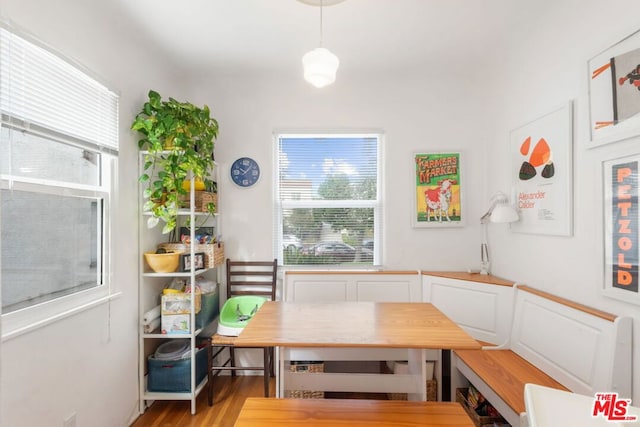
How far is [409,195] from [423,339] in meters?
1.65

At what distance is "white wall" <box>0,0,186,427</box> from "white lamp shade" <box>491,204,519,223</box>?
8.79 ft

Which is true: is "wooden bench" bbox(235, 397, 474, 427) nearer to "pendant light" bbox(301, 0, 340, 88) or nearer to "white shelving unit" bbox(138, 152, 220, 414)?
"white shelving unit" bbox(138, 152, 220, 414)

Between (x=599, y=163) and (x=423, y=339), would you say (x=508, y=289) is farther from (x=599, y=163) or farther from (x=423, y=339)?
(x=423, y=339)

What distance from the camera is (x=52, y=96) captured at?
1.52m

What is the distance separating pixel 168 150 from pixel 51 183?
740 millimetres

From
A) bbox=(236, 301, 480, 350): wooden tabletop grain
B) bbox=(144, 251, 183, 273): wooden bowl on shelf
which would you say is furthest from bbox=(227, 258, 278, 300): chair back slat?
bbox=(236, 301, 480, 350): wooden tabletop grain

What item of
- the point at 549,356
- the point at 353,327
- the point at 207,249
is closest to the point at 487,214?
the point at 549,356

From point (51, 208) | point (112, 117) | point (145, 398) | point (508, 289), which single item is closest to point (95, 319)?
point (51, 208)

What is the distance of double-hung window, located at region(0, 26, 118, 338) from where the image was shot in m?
1.33

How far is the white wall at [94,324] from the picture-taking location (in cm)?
136

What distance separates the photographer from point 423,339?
133cm

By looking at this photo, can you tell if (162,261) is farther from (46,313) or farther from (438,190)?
(438,190)

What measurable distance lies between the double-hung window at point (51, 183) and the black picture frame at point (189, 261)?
49cm

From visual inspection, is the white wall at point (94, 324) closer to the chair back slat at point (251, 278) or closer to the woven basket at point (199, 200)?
the woven basket at point (199, 200)
